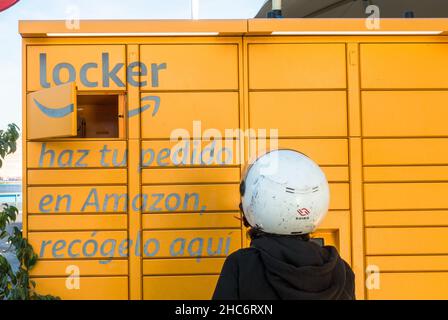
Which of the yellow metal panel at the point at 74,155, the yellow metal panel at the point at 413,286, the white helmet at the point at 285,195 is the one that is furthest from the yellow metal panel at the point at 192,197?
the white helmet at the point at 285,195

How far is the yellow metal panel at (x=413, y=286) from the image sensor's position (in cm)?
334

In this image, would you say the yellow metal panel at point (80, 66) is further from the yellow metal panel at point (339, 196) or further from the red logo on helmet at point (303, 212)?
the red logo on helmet at point (303, 212)

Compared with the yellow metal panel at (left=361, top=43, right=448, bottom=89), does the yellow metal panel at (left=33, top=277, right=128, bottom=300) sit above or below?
below

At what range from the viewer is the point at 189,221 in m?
3.34

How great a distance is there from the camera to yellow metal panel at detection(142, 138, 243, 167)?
334 cm

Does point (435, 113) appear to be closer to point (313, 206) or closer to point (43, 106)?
point (313, 206)

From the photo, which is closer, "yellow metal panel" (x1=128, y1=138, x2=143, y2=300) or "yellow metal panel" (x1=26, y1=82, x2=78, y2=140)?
"yellow metal panel" (x1=26, y1=82, x2=78, y2=140)

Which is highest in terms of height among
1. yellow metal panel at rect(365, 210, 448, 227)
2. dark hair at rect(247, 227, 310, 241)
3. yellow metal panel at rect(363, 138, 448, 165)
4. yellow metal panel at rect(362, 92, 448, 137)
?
yellow metal panel at rect(362, 92, 448, 137)

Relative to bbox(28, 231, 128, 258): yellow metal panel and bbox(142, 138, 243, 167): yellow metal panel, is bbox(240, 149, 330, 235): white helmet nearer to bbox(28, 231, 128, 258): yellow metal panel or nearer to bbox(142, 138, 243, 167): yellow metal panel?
bbox(142, 138, 243, 167): yellow metal panel

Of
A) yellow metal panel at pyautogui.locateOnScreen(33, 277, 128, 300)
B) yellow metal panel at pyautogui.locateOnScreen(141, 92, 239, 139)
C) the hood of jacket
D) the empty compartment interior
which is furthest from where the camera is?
the empty compartment interior

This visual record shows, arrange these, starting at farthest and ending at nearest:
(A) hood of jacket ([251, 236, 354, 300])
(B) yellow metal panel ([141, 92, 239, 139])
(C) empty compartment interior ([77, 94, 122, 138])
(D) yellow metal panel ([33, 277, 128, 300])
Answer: (C) empty compartment interior ([77, 94, 122, 138]) → (B) yellow metal panel ([141, 92, 239, 139]) → (D) yellow metal panel ([33, 277, 128, 300]) → (A) hood of jacket ([251, 236, 354, 300])

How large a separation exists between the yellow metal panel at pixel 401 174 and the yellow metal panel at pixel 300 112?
0.38 metres

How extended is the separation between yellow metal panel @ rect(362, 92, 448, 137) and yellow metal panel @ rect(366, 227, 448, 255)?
76 cm

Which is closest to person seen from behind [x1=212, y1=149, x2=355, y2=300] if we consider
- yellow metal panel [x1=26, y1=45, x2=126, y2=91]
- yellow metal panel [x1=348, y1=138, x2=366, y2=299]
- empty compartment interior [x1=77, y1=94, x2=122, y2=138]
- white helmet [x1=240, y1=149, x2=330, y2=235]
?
white helmet [x1=240, y1=149, x2=330, y2=235]
